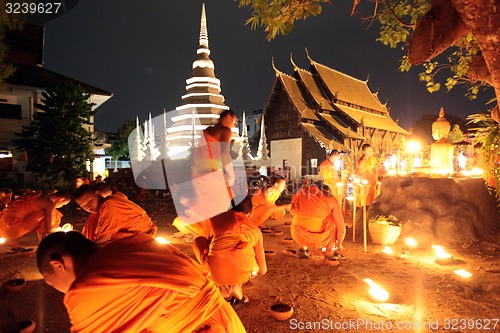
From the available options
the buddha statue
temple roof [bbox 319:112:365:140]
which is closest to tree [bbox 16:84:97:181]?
the buddha statue

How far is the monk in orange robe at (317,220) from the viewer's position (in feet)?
20.4

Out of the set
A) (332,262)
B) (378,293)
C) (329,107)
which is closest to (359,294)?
(378,293)

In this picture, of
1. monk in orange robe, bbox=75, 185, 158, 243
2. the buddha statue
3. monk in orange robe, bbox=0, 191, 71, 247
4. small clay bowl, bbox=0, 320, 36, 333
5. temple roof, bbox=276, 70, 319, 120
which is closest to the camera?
small clay bowl, bbox=0, 320, 36, 333

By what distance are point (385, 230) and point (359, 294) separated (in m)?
3.23

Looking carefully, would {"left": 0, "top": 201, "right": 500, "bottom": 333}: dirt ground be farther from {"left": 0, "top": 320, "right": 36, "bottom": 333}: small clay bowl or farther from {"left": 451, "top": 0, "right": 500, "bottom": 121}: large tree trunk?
{"left": 451, "top": 0, "right": 500, "bottom": 121}: large tree trunk

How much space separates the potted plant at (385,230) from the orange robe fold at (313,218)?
1.83 meters

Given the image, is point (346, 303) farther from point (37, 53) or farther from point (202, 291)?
point (37, 53)

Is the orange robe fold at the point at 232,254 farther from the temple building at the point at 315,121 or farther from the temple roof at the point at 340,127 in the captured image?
the temple roof at the point at 340,127

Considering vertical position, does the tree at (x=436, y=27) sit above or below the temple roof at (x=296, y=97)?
below

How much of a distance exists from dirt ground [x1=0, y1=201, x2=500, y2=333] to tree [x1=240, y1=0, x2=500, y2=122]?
2827 mm

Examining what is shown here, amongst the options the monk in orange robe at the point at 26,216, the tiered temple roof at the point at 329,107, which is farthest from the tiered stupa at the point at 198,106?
the monk in orange robe at the point at 26,216

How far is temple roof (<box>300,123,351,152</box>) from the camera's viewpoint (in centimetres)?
2508

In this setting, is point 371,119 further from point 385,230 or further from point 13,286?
point 13,286

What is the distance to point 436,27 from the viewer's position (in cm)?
359
